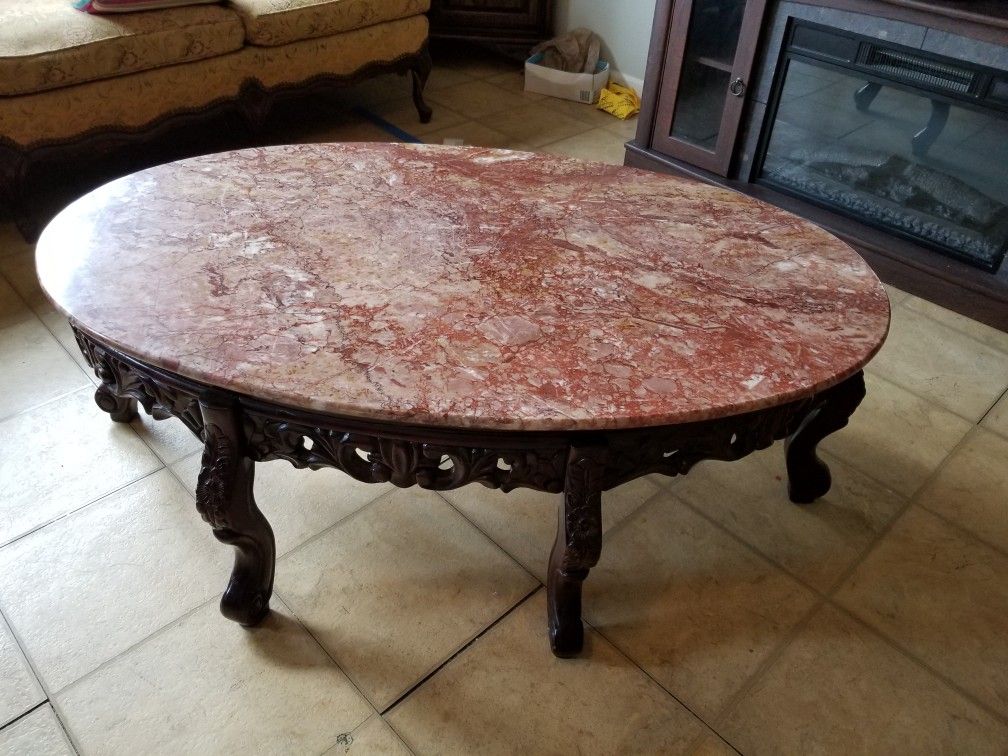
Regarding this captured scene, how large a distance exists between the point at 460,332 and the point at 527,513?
491mm

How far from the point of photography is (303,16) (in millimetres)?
2270

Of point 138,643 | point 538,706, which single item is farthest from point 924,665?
point 138,643

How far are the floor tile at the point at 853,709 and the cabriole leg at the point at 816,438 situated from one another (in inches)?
11.5

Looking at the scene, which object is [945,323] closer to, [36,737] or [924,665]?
[924,665]

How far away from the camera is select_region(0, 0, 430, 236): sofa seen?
1.91m

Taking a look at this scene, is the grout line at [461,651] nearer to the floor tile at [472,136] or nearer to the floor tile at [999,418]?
the floor tile at [999,418]

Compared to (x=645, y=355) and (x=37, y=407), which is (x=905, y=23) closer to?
(x=645, y=355)

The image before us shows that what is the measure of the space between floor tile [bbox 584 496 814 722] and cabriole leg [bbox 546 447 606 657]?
0.26ft

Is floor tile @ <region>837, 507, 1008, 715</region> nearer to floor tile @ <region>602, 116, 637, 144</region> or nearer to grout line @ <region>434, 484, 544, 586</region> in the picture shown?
grout line @ <region>434, 484, 544, 586</region>

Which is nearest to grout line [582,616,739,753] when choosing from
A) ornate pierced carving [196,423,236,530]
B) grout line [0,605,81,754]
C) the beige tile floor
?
the beige tile floor

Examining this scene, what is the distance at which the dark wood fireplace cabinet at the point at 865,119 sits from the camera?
70.4 inches

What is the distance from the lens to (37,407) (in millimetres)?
1550

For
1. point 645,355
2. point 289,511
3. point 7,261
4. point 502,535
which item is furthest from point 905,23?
point 7,261

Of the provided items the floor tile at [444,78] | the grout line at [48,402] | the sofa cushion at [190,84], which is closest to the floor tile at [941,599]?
the grout line at [48,402]
